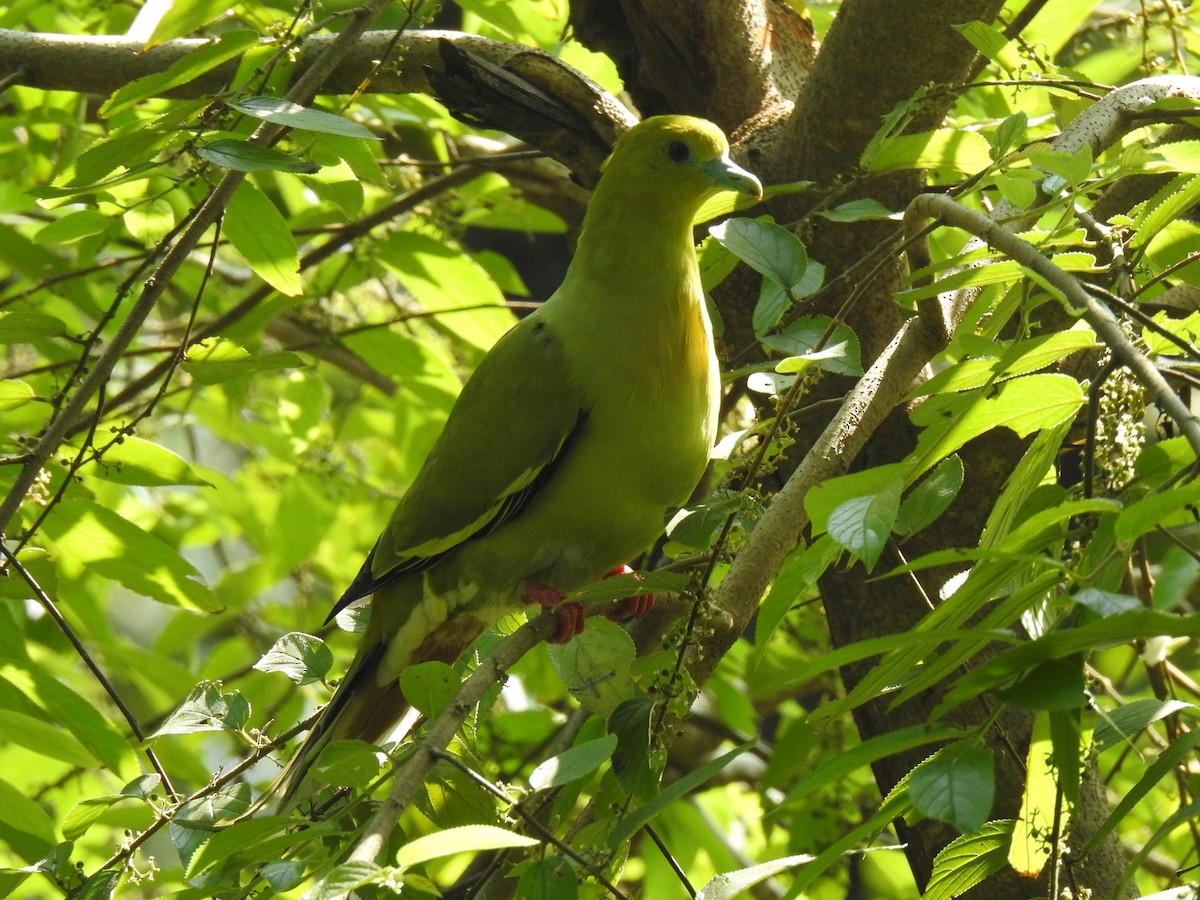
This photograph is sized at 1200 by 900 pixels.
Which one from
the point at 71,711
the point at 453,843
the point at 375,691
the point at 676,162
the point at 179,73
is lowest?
the point at 375,691

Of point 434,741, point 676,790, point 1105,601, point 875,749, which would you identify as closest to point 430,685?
point 434,741

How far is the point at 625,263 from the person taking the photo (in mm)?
2617

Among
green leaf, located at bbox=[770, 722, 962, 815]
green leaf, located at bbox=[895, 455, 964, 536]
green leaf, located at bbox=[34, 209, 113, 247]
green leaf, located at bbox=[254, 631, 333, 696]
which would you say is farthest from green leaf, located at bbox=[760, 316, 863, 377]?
green leaf, located at bbox=[34, 209, 113, 247]

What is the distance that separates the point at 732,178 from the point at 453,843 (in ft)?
5.43

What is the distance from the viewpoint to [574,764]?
1.39 meters

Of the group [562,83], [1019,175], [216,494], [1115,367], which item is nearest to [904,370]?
[1019,175]

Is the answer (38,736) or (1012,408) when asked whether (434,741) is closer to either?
(1012,408)

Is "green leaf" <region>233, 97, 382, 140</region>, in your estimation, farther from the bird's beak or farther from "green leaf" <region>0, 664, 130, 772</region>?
"green leaf" <region>0, 664, 130, 772</region>

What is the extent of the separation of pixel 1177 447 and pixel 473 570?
1.70 meters

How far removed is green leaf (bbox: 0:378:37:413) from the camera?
2398mm

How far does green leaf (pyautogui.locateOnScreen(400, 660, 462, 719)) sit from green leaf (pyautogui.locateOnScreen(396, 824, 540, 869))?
1.93 ft

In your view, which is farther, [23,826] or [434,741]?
[23,826]

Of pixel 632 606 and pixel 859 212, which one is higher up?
pixel 859 212

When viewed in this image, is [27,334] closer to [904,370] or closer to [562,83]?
[562,83]
